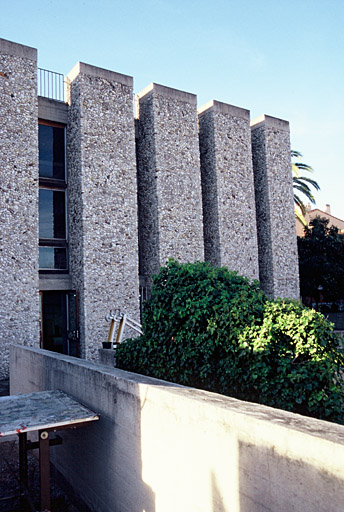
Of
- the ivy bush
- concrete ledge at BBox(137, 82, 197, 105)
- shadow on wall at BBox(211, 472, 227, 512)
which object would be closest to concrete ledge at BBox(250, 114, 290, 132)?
concrete ledge at BBox(137, 82, 197, 105)

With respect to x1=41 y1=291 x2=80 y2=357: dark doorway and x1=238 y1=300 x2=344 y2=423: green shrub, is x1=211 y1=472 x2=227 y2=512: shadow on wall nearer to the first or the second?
x1=238 y1=300 x2=344 y2=423: green shrub

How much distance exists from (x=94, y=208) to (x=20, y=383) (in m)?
8.71

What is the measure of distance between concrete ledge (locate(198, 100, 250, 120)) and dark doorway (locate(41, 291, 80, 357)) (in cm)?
1164

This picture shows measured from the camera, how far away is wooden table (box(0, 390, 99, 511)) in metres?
5.05

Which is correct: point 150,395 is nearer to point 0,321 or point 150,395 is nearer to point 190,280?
point 190,280

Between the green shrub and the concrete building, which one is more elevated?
the concrete building

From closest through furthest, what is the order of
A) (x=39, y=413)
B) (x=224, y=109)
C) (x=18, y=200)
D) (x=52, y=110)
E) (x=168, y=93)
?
(x=39, y=413), (x=18, y=200), (x=52, y=110), (x=168, y=93), (x=224, y=109)

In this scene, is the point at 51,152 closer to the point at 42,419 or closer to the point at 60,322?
the point at 60,322

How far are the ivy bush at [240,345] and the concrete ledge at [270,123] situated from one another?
17406mm

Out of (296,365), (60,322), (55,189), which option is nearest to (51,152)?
(55,189)

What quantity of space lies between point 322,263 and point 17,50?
22.3m

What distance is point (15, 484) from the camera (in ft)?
22.9

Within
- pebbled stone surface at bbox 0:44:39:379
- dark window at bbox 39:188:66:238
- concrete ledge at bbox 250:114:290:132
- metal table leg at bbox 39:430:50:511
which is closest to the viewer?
metal table leg at bbox 39:430:50:511

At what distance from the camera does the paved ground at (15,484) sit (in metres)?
6.21
